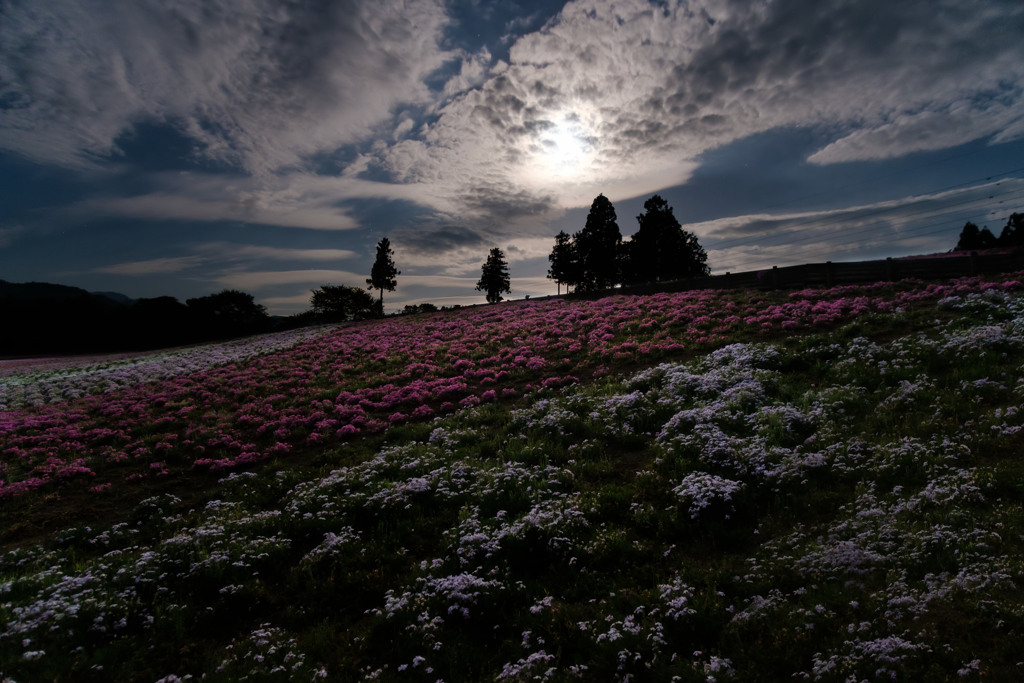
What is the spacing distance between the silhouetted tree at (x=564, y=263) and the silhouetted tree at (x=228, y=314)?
2061 inches

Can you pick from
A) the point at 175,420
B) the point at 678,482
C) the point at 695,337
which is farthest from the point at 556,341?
the point at 175,420

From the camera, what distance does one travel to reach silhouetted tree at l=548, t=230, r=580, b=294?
247ft

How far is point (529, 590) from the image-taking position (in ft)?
24.8

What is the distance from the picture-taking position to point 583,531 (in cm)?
889

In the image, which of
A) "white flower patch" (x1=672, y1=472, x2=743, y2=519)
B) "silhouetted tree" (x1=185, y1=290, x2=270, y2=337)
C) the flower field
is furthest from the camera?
"silhouetted tree" (x1=185, y1=290, x2=270, y2=337)

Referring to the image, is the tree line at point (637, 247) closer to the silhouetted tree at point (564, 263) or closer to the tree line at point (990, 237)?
the silhouetted tree at point (564, 263)

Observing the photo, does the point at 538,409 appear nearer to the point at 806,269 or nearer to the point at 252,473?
the point at 252,473

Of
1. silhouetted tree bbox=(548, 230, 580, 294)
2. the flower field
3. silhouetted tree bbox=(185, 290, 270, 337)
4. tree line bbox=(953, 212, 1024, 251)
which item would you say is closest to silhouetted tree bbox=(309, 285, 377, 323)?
silhouetted tree bbox=(185, 290, 270, 337)

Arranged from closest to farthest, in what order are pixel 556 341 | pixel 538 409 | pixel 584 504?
1. pixel 584 504
2. pixel 538 409
3. pixel 556 341

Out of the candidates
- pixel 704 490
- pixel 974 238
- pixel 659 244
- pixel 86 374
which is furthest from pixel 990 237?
pixel 86 374

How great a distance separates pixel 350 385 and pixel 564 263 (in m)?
59.2

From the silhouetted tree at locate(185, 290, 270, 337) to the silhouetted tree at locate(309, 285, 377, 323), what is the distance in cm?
1001

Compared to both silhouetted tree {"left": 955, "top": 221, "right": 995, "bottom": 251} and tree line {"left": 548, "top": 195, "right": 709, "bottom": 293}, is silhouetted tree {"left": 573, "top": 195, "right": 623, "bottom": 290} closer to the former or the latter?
tree line {"left": 548, "top": 195, "right": 709, "bottom": 293}

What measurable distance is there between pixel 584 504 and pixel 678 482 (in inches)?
88.9
